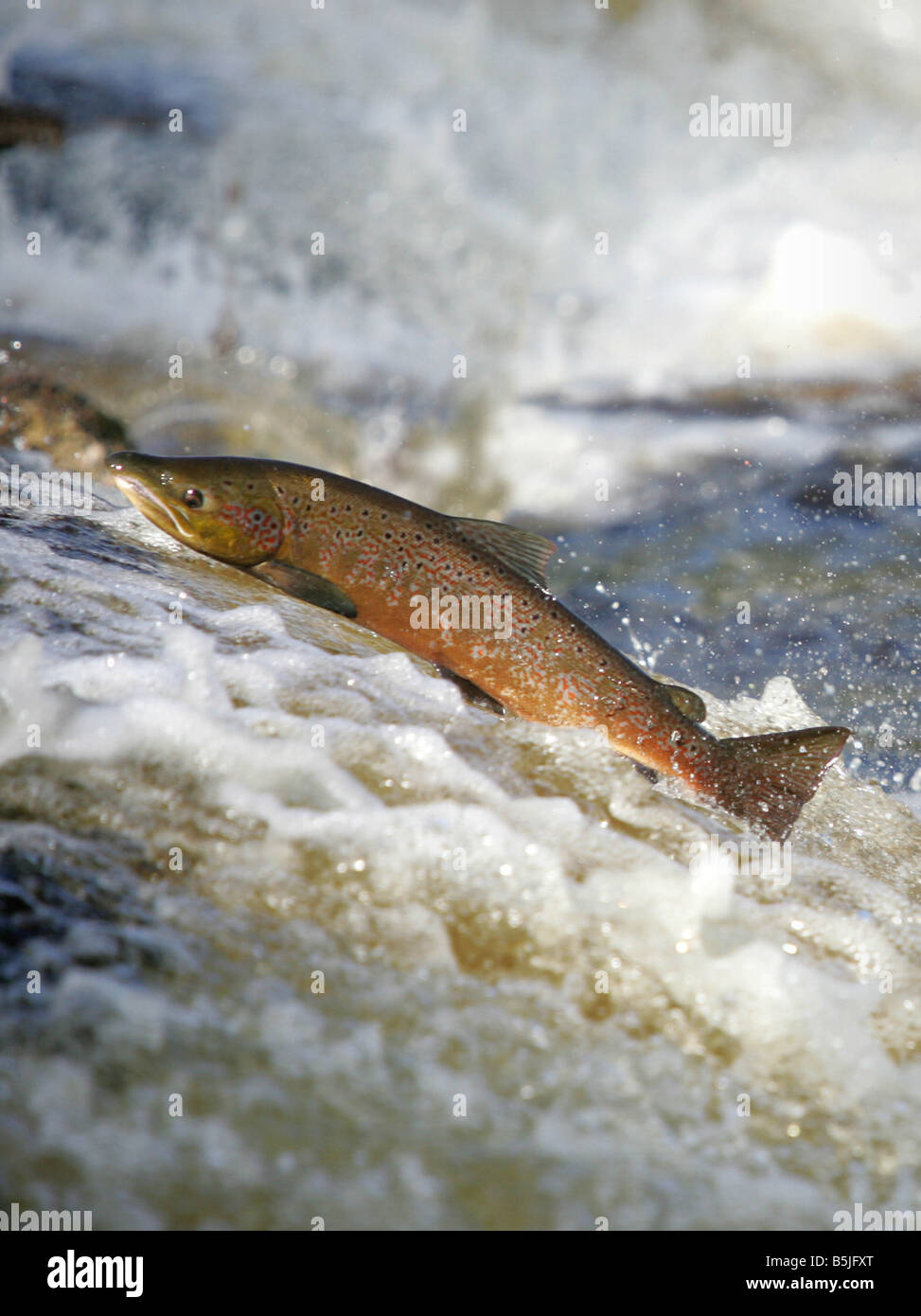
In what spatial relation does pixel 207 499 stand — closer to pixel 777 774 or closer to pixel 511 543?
pixel 511 543

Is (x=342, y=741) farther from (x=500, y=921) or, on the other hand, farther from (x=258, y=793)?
(x=500, y=921)

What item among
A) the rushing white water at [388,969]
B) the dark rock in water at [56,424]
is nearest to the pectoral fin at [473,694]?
the rushing white water at [388,969]

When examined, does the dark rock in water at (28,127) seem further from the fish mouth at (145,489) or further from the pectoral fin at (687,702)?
the pectoral fin at (687,702)

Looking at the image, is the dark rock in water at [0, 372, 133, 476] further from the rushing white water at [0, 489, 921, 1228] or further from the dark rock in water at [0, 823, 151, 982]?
the dark rock in water at [0, 823, 151, 982]

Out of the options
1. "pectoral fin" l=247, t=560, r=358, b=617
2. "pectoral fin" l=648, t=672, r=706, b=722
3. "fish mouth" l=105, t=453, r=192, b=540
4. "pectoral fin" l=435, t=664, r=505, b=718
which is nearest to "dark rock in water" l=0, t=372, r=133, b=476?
"fish mouth" l=105, t=453, r=192, b=540

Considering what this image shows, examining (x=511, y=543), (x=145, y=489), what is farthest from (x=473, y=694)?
(x=145, y=489)
